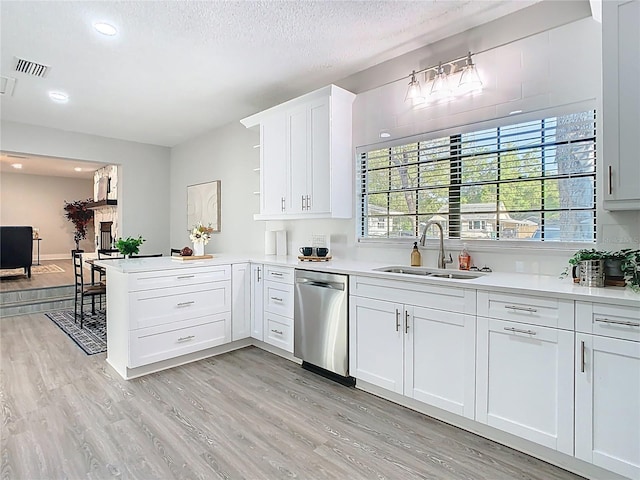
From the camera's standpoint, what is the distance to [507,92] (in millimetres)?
2549

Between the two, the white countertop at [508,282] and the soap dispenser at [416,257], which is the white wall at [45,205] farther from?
the soap dispenser at [416,257]

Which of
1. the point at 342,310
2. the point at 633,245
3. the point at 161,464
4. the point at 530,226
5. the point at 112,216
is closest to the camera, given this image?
the point at 161,464

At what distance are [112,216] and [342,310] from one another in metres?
5.85

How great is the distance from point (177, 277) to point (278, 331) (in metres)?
1.06

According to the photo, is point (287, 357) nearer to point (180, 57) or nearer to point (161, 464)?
point (161, 464)

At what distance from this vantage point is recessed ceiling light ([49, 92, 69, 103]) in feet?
12.9

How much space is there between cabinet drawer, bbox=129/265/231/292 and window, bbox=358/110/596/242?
5.01ft

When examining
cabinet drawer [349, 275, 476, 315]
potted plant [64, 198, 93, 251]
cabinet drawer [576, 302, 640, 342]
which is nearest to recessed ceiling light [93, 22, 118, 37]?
cabinet drawer [349, 275, 476, 315]

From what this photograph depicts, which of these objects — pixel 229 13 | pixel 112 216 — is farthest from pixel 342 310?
pixel 112 216

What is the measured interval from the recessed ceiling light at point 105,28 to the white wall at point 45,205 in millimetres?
10067

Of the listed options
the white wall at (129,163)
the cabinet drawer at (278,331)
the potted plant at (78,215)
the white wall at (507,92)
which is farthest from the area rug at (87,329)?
the potted plant at (78,215)

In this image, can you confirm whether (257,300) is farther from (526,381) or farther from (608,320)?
(608,320)

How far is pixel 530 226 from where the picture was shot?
2.47 metres

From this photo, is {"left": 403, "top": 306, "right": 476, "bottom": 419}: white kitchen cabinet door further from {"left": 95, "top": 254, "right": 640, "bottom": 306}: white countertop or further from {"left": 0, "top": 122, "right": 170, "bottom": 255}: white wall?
{"left": 0, "top": 122, "right": 170, "bottom": 255}: white wall
